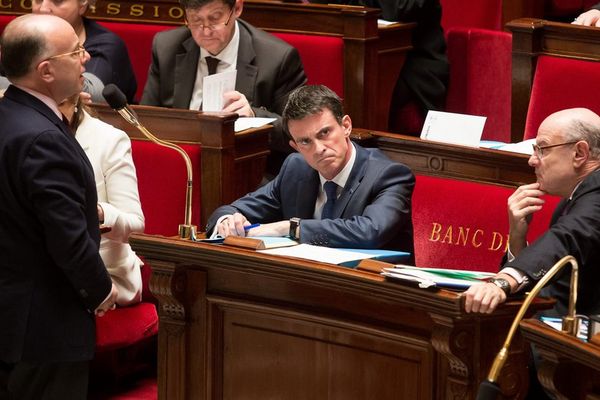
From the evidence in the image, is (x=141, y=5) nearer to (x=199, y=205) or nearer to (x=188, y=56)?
(x=188, y=56)

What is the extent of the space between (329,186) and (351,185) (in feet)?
0.22

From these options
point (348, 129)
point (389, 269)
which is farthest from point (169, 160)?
point (389, 269)

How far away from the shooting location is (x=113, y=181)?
3236 mm

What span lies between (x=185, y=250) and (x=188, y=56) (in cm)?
145

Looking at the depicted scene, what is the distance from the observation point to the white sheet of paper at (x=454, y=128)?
3.52 m

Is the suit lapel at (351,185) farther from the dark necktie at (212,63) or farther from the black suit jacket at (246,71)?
the dark necktie at (212,63)

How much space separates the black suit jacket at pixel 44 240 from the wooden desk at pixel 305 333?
0.24 meters

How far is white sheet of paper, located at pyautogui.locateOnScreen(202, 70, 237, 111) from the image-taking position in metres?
3.84

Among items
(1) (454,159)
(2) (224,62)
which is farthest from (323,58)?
(1) (454,159)

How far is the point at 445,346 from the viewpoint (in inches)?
95.9

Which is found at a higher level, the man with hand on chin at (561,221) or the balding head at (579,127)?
the balding head at (579,127)

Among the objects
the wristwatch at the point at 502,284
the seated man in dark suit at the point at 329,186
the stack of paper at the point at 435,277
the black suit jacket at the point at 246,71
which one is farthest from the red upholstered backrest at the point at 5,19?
the wristwatch at the point at 502,284

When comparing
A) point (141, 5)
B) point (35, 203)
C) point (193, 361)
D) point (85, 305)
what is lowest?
point (193, 361)

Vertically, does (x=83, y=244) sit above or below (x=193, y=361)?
above
